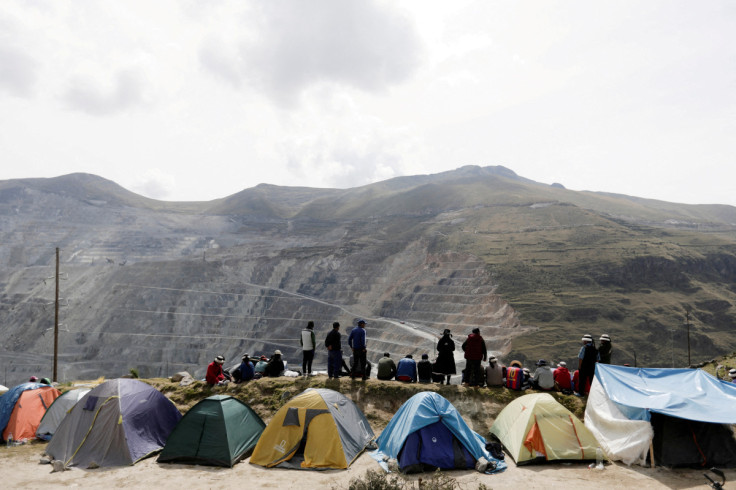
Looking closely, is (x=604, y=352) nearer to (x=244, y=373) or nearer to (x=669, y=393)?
(x=669, y=393)

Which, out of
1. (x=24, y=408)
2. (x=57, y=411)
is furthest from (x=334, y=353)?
(x=24, y=408)

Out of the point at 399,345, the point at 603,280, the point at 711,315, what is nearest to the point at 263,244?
the point at 399,345

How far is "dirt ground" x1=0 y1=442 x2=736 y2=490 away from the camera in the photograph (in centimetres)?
1048

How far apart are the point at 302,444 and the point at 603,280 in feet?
A: 261

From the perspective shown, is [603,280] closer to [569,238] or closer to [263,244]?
[569,238]

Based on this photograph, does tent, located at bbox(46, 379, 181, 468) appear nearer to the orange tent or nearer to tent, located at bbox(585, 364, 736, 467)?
the orange tent

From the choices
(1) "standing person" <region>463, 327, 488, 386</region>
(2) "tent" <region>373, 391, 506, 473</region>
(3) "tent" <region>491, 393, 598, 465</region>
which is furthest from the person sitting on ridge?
(3) "tent" <region>491, 393, 598, 465</region>

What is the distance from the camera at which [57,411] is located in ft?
48.3

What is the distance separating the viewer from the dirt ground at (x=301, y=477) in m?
10.5

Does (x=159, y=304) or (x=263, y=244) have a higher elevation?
(x=263, y=244)

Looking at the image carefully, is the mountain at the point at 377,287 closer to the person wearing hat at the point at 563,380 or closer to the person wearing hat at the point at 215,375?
the person wearing hat at the point at 563,380

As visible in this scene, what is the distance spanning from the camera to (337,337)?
15672 millimetres

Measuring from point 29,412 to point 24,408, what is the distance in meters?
0.20

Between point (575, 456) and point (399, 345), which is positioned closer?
point (575, 456)
